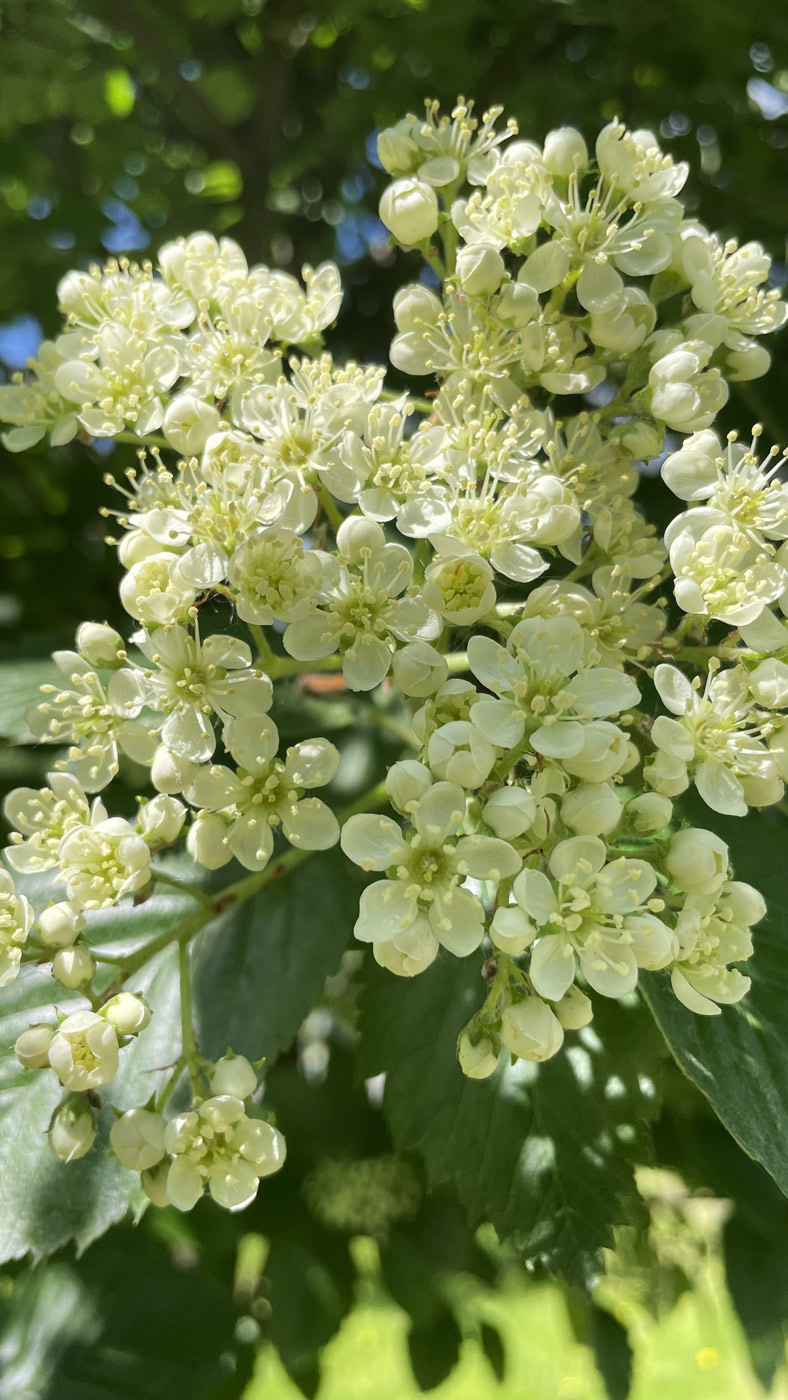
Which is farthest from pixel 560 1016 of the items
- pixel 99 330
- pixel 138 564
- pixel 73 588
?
pixel 73 588

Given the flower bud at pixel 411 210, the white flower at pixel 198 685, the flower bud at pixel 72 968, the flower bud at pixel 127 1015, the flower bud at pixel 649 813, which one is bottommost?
the flower bud at pixel 127 1015

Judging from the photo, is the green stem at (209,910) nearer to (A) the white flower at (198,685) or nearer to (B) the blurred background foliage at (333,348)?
(A) the white flower at (198,685)

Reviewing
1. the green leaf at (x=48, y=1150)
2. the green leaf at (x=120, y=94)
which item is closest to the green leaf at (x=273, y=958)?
the green leaf at (x=48, y=1150)

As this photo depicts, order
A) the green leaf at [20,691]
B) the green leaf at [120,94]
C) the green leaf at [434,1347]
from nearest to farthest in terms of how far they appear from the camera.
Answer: the green leaf at [20,691] < the green leaf at [434,1347] < the green leaf at [120,94]

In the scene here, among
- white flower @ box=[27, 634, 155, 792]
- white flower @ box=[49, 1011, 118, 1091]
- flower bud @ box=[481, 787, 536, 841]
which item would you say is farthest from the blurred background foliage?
flower bud @ box=[481, 787, 536, 841]

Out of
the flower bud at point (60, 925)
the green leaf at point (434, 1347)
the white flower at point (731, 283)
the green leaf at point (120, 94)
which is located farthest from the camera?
the green leaf at point (120, 94)

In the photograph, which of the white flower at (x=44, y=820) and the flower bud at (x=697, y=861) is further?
the white flower at (x=44, y=820)
